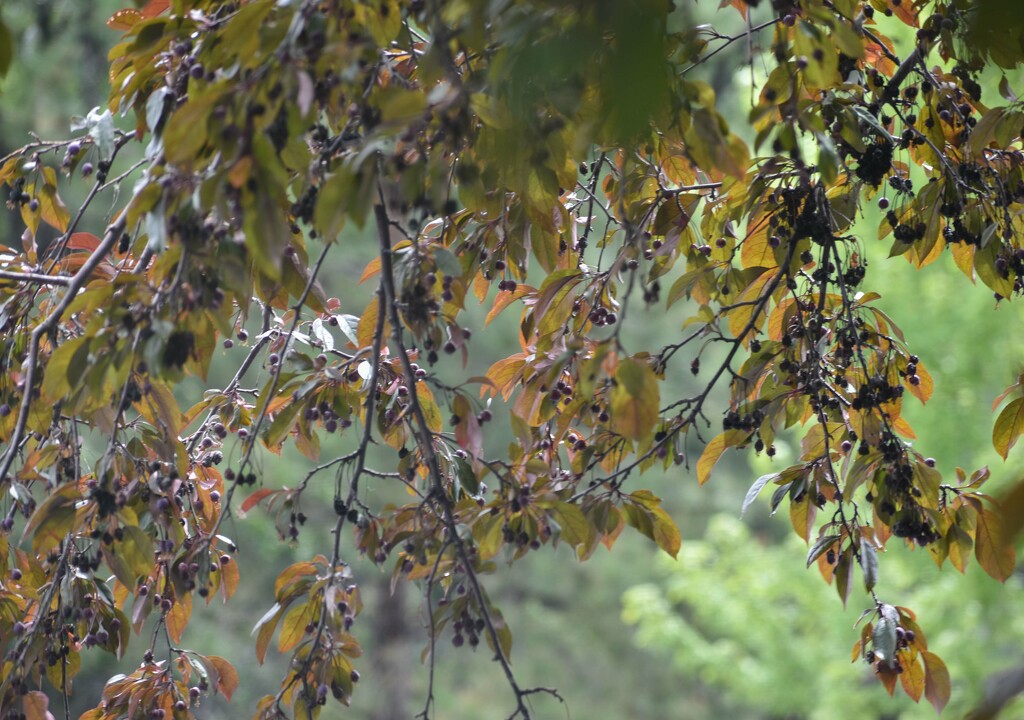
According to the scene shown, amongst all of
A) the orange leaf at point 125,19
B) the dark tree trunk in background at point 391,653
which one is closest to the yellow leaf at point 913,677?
the orange leaf at point 125,19

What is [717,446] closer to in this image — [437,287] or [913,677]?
[913,677]

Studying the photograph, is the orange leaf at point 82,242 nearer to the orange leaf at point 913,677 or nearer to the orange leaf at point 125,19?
the orange leaf at point 125,19

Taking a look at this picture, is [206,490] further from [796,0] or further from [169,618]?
[796,0]

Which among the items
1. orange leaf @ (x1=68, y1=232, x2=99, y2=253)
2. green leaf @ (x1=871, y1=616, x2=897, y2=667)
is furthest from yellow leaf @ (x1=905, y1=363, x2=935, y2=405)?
orange leaf @ (x1=68, y1=232, x2=99, y2=253)

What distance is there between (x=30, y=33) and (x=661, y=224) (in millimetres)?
5794

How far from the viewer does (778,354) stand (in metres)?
1.88

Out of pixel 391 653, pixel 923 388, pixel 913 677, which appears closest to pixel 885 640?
pixel 913 677

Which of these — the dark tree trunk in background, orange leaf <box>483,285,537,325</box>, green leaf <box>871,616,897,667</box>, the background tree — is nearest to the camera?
the background tree

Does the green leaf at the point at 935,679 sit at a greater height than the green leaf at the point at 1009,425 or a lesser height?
lesser

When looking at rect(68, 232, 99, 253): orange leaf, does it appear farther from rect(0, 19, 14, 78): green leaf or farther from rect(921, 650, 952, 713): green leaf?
rect(921, 650, 952, 713): green leaf

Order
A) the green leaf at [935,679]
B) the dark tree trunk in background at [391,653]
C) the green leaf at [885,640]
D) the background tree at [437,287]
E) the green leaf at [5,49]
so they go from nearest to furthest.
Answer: the green leaf at [5,49] < the background tree at [437,287] < the green leaf at [885,640] < the green leaf at [935,679] < the dark tree trunk in background at [391,653]

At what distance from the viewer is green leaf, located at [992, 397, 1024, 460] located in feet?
6.11

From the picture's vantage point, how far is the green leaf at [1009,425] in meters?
1.86

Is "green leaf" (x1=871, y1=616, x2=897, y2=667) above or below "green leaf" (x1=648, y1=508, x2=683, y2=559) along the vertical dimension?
below
